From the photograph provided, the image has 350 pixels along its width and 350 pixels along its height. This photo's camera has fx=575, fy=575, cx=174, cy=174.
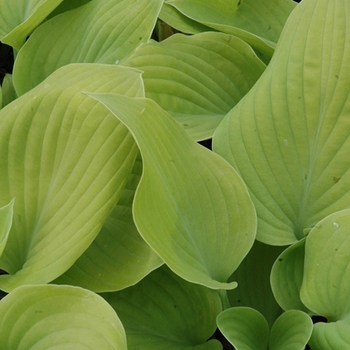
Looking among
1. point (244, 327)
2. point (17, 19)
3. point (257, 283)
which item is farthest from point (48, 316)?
point (17, 19)

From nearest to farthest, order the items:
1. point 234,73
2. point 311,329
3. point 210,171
Answer: point 311,329
point 210,171
point 234,73

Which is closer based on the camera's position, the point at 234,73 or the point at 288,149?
the point at 288,149

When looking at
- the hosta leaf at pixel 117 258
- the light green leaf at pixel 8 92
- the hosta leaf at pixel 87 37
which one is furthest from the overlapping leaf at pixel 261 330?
the light green leaf at pixel 8 92

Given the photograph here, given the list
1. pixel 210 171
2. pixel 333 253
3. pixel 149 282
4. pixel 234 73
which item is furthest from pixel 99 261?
pixel 234 73

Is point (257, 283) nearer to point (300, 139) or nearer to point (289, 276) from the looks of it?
point (289, 276)

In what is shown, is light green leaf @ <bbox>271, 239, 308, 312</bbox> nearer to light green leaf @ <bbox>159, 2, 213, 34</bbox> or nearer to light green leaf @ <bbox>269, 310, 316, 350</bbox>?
light green leaf @ <bbox>269, 310, 316, 350</bbox>

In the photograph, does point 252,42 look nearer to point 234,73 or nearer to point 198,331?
point 234,73
